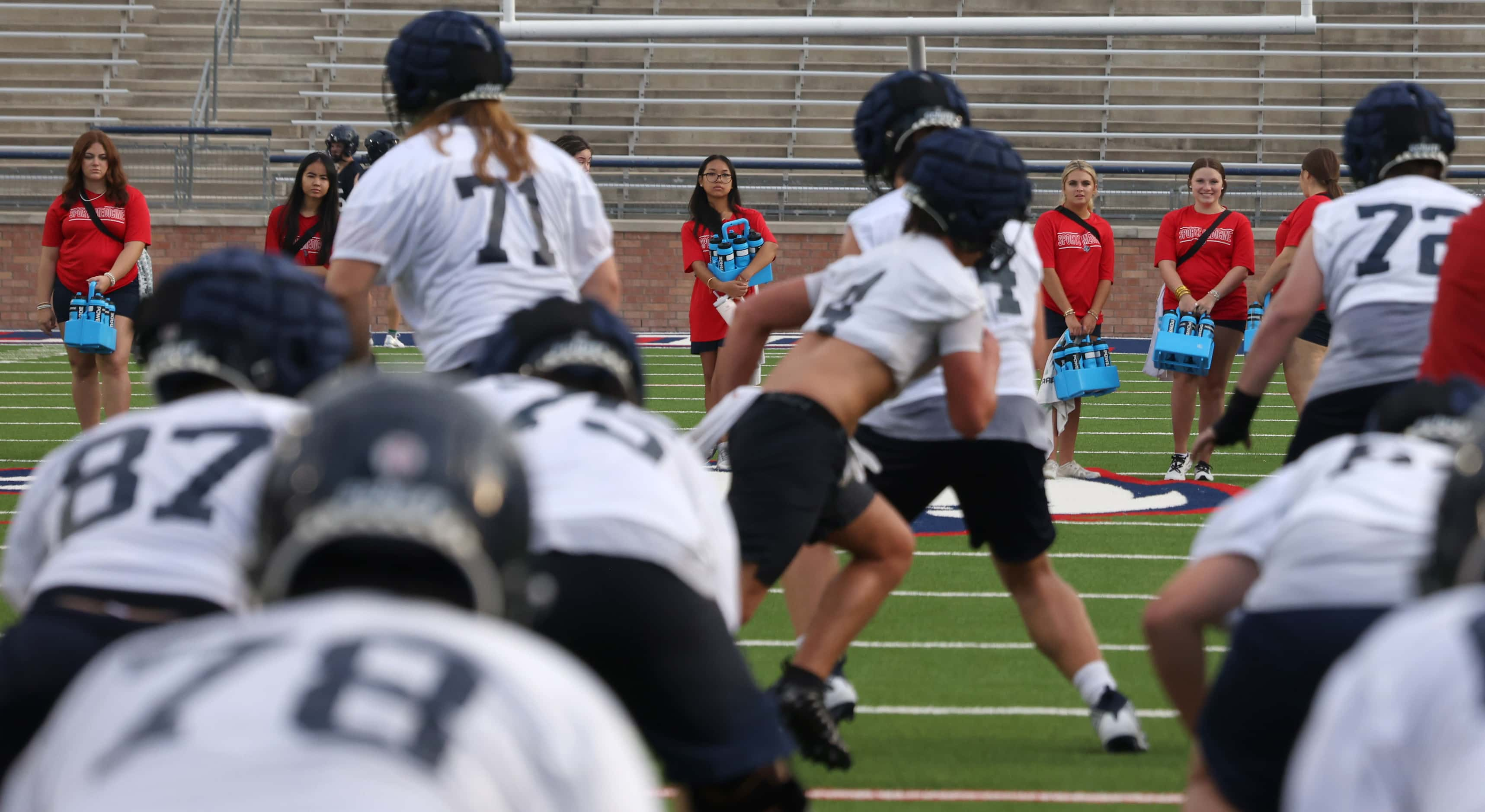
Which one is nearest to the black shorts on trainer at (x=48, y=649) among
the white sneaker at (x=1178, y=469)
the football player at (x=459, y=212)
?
the football player at (x=459, y=212)

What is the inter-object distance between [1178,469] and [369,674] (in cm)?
918

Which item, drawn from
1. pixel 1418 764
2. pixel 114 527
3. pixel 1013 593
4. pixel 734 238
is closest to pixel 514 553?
pixel 1418 764

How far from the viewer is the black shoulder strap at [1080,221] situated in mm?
10430

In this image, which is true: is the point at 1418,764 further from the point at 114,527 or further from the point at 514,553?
the point at 114,527

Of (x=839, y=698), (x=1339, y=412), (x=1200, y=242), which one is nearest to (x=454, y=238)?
(x=839, y=698)

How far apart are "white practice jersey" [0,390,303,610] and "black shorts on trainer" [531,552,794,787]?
462 mm

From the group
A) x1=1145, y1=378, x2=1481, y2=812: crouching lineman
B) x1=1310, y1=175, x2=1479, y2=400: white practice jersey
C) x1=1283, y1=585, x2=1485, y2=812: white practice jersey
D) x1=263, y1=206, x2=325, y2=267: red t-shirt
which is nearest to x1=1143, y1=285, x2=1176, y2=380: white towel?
x1=263, y1=206, x2=325, y2=267: red t-shirt

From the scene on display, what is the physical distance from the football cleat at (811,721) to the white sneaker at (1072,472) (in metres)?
6.04

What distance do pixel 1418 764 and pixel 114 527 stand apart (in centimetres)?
184

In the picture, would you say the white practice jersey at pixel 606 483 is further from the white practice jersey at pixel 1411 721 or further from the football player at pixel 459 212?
the football player at pixel 459 212

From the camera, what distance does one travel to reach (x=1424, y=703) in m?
1.56

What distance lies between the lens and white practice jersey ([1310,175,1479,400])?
4.82 m

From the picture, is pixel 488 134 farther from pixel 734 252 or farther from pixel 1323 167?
pixel 734 252

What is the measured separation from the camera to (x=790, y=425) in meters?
4.18
